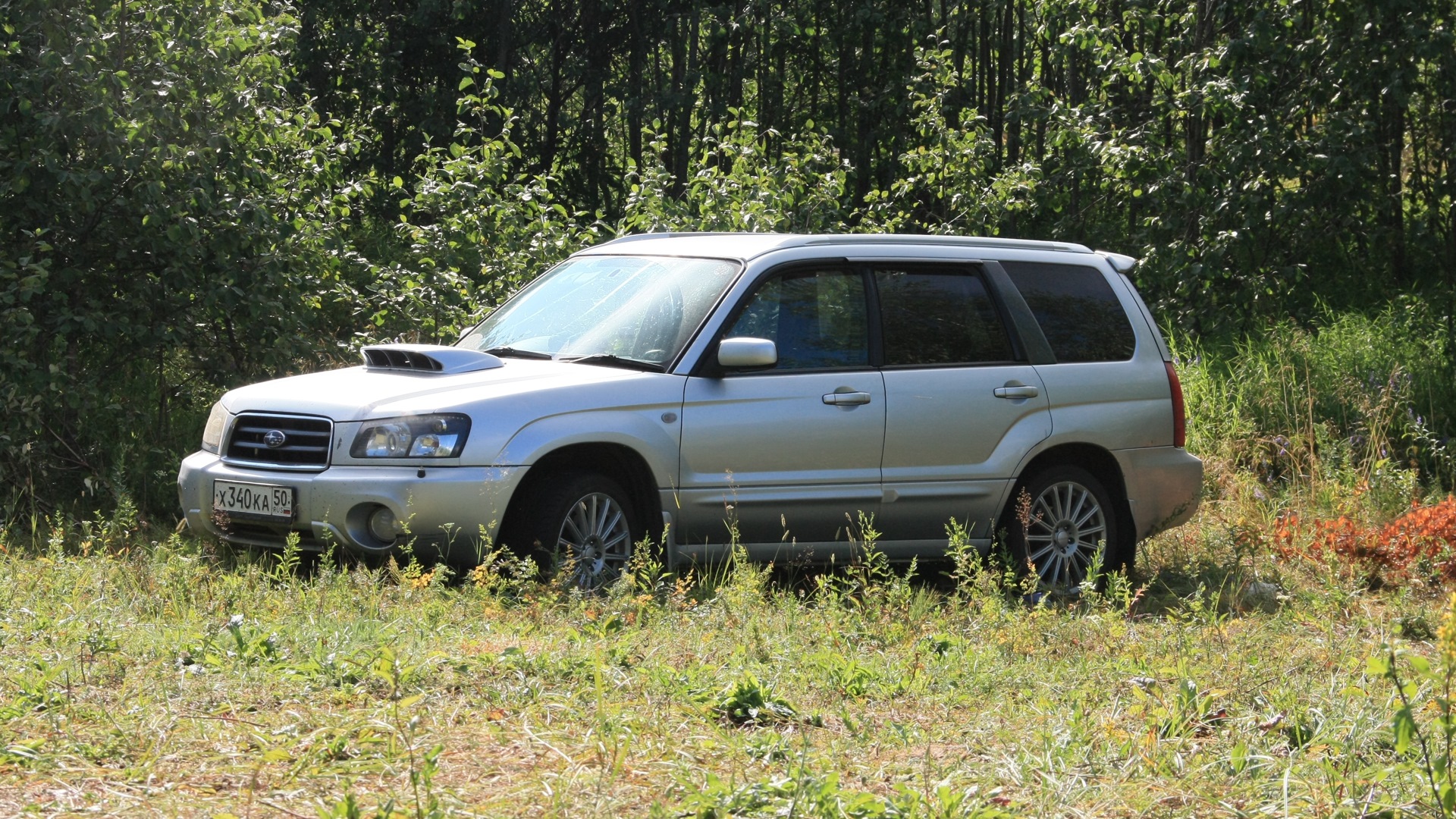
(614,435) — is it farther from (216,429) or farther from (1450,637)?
(1450,637)

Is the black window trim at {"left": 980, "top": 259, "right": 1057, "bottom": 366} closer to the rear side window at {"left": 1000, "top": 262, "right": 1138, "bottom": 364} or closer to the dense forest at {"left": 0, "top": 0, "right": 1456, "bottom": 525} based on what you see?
the rear side window at {"left": 1000, "top": 262, "right": 1138, "bottom": 364}

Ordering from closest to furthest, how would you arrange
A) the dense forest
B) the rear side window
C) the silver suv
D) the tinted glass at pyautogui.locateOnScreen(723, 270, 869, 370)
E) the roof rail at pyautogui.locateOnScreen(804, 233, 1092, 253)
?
the silver suv, the tinted glass at pyautogui.locateOnScreen(723, 270, 869, 370), the roof rail at pyautogui.locateOnScreen(804, 233, 1092, 253), the rear side window, the dense forest

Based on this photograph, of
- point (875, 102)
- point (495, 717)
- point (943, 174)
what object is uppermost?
point (875, 102)

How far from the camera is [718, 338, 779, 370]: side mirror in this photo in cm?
622

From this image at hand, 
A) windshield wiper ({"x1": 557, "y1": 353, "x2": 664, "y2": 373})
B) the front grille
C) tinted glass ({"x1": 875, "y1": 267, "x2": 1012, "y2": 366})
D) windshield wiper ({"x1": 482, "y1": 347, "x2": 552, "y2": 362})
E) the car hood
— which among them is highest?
tinted glass ({"x1": 875, "y1": 267, "x2": 1012, "y2": 366})

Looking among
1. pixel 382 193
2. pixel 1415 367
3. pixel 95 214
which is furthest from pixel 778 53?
pixel 95 214

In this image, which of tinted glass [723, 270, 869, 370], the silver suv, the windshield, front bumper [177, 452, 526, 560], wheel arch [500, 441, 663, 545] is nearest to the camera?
front bumper [177, 452, 526, 560]

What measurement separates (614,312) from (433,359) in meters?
0.87

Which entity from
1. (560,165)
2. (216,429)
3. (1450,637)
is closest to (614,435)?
(216,429)

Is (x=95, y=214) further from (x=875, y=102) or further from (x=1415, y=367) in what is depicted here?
(x=875, y=102)

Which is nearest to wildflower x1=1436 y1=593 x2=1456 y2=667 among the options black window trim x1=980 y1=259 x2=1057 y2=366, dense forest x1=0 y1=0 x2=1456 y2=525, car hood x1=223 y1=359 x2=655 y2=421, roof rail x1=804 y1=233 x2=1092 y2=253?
car hood x1=223 y1=359 x2=655 y2=421

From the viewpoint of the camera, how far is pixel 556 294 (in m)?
7.17

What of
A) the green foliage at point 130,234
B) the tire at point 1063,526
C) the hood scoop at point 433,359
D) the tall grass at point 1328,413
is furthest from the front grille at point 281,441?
the tall grass at point 1328,413

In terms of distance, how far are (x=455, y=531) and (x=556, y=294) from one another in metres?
1.74
